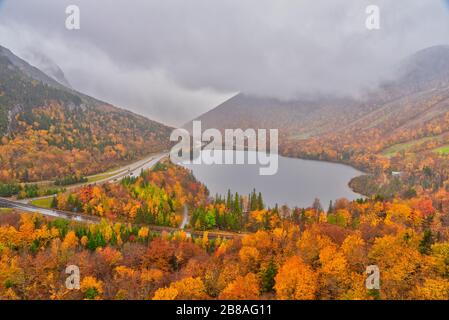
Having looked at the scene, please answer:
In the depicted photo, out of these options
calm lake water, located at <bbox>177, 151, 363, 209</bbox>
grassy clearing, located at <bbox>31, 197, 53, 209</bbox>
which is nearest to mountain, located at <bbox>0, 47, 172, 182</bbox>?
grassy clearing, located at <bbox>31, 197, 53, 209</bbox>

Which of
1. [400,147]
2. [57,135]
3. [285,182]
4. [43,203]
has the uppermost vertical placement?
[400,147]

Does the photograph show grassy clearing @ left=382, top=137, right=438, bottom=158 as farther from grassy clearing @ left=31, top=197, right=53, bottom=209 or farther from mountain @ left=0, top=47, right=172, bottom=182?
grassy clearing @ left=31, top=197, right=53, bottom=209

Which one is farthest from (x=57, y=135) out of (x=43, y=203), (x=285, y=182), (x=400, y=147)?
(x=400, y=147)

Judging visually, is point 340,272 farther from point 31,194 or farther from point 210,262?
point 31,194

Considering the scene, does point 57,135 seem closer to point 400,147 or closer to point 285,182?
point 285,182

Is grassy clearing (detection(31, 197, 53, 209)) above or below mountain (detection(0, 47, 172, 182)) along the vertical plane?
below
